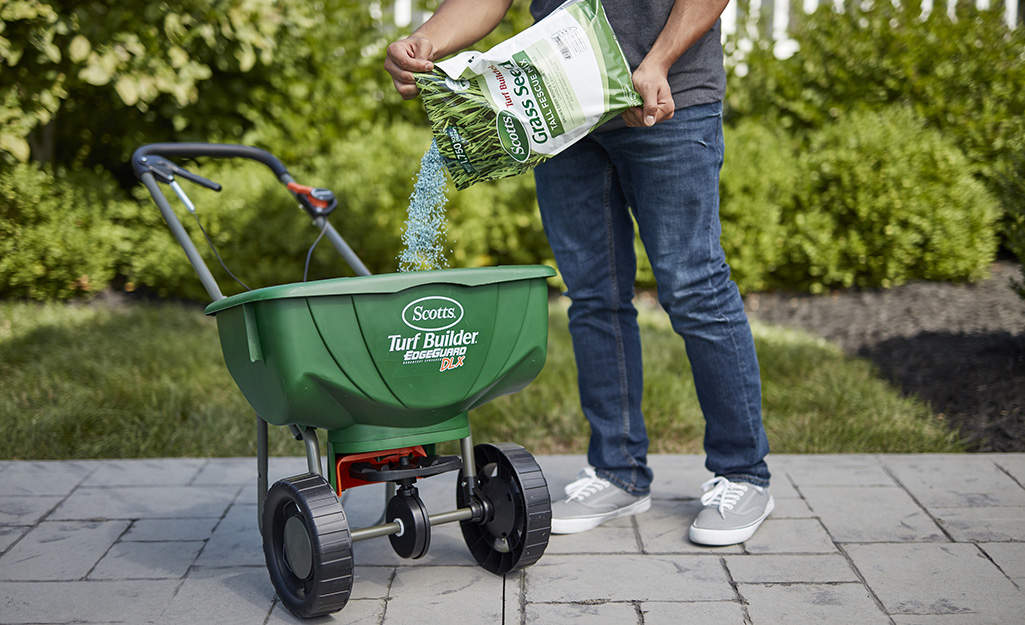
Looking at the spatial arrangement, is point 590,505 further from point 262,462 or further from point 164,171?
point 164,171

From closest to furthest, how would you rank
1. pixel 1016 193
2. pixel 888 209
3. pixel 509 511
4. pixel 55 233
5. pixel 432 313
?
pixel 432 313
pixel 509 511
pixel 1016 193
pixel 55 233
pixel 888 209

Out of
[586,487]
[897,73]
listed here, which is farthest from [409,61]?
[897,73]

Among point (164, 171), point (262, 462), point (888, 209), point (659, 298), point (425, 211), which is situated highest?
point (164, 171)

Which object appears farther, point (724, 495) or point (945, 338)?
point (945, 338)

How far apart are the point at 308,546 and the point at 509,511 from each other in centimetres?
44

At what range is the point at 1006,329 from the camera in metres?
4.04

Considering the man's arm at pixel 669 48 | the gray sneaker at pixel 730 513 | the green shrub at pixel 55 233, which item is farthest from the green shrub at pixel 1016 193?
the green shrub at pixel 55 233

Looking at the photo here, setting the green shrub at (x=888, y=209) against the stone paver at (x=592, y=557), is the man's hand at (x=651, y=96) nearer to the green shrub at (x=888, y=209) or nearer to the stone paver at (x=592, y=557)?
the stone paver at (x=592, y=557)

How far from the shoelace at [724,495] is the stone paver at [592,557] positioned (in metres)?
0.10

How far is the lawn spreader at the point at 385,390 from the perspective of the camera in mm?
1729

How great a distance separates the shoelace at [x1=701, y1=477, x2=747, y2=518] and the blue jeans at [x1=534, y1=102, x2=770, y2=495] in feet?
0.09

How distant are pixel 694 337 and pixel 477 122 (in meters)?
0.72

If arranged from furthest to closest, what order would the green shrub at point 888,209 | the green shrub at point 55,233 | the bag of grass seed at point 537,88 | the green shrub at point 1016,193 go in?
1. the green shrub at point 888,209
2. the green shrub at point 55,233
3. the green shrub at point 1016,193
4. the bag of grass seed at point 537,88

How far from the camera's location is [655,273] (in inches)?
87.5
